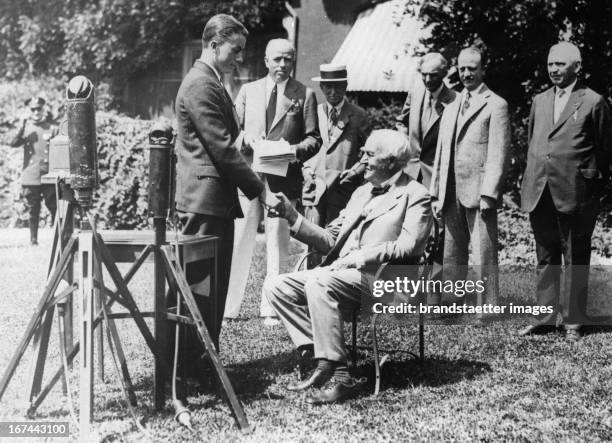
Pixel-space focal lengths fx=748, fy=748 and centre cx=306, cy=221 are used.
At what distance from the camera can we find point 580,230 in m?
5.68

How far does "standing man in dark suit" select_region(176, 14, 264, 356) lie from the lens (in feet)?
13.8

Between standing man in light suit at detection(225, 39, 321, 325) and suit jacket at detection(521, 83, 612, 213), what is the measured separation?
1.80 meters

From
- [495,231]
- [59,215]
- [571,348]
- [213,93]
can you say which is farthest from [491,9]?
[59,215]

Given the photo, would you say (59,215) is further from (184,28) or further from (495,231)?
(184,28)

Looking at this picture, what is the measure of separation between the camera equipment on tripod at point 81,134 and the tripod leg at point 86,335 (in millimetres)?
264

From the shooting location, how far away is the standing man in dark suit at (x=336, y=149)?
20.1 ft

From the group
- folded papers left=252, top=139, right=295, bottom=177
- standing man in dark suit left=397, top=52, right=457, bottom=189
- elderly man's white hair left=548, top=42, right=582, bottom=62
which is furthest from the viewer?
standing man in dark suit left=397, top=52, right=457, bottom=189

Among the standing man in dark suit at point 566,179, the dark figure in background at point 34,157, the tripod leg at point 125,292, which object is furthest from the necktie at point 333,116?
the dark figure in background at point 34,157

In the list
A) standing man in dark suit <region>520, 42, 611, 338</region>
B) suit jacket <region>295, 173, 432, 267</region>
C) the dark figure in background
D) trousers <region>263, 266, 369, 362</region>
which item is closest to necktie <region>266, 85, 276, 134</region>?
suit jacket <region>295, 173, 432, 267</region>

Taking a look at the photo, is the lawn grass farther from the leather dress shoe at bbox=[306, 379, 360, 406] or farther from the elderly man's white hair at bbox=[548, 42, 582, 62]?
the elderly man's white hair at bbox=[548, 42, 582, 62]

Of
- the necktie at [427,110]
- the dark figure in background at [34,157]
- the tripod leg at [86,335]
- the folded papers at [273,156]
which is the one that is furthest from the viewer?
the dark figure in background at [34,157]

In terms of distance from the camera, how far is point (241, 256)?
20.0 ft

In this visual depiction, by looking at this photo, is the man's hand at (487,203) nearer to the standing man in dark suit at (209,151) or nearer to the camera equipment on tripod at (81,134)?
the standing man in dark suit at (209,151)

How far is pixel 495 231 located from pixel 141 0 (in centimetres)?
1174
